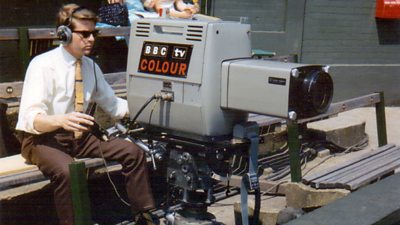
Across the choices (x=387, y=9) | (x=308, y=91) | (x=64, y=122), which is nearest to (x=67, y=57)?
(x=64, y=122)

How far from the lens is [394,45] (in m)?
9.85

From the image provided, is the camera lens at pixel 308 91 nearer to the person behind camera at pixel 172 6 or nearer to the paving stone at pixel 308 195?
the paving stone at pixel 308 195

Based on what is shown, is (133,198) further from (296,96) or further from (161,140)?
(296,96)

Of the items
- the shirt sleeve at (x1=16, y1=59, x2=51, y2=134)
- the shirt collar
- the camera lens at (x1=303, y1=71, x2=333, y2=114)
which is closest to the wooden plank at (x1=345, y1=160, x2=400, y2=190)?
the camera lens at (x1=303, y1=71, x2=333, y2=114)

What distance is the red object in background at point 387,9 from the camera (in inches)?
373

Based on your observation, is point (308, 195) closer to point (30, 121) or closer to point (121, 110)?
point (121, 110)

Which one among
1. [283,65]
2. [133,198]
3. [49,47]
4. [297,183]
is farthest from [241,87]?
[49,47]

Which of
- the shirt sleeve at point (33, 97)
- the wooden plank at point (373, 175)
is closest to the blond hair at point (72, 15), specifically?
the shirt sleeve at point (33, 97)

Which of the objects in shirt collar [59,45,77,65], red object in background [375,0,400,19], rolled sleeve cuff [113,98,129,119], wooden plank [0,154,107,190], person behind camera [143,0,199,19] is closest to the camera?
wooden plank [0,154,107,190]

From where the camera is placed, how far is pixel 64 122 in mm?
3666

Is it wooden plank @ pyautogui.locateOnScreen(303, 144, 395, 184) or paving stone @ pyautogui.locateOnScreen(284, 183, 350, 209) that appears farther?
wooden plank @ pyautogui.locateOnScreen(303, 144, 395, 184)

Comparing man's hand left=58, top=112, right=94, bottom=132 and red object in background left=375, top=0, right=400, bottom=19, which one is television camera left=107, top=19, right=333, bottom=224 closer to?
man's hand left=58, top=112, right=94, bottom=132

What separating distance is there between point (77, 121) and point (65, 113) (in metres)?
0.52

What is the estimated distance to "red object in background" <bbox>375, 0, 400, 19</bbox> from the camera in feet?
31.1
